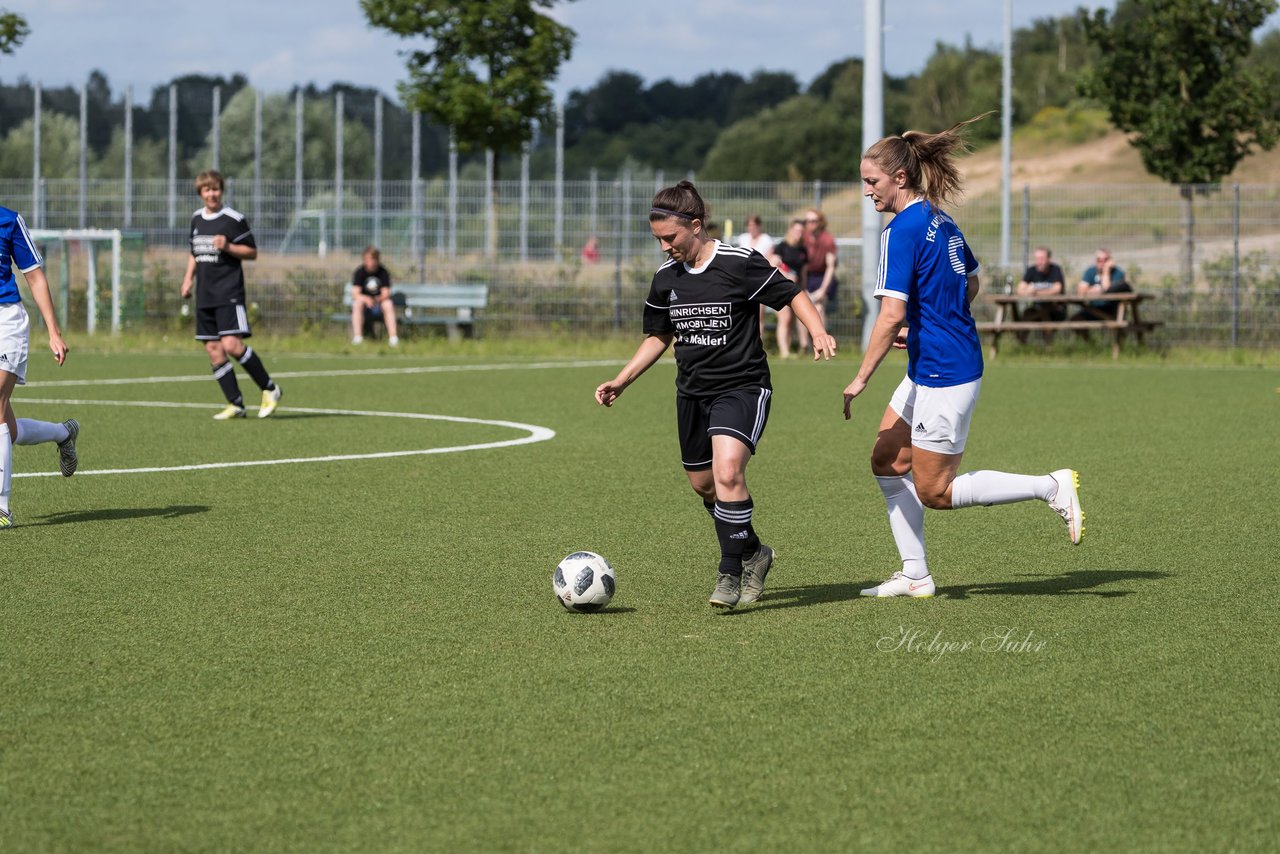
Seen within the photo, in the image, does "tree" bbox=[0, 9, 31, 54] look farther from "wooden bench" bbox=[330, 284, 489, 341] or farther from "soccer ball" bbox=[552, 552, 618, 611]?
"soccer ball" bbox=[552, 552, 618, 611]

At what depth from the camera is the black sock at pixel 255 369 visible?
14117 mm

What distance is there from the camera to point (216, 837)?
382 cm

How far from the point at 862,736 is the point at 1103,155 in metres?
70.4

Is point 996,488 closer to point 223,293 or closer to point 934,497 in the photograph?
point 934,497

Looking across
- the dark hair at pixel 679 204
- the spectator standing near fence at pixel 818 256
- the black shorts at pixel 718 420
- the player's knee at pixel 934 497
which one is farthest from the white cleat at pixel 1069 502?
the spectator standing near fence at pixel 818 256

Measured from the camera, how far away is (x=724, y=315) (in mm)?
6566

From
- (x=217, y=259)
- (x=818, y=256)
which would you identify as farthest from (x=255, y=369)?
(x=818, y=256)

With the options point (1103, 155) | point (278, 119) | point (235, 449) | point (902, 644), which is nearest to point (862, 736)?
point (902, 644)

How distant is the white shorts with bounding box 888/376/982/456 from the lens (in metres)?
6.45

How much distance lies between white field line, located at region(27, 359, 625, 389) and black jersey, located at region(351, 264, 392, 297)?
3413 millimetres

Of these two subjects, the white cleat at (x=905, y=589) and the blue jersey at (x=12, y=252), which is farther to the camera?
the blue jersey at (x=12, y=252)

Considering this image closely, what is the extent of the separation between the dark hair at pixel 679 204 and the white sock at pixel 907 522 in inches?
53.2

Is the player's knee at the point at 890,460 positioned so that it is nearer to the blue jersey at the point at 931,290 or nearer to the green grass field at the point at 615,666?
the blue jersey at the point at 931,290

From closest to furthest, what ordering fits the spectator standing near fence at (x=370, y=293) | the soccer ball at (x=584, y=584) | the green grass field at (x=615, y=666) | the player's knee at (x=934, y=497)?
the green grass field at (x=615, y=666) < the soccer ball at (x=584, y=584) < the player's knee at (x=934, y=497) < the spectator standing near fence at (x=370, y=293)
